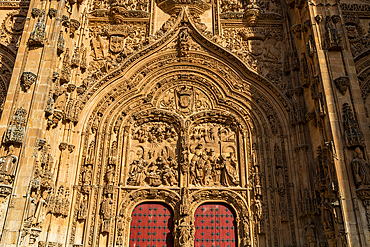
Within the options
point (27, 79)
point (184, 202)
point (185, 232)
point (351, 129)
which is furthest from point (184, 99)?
point (351, 129)

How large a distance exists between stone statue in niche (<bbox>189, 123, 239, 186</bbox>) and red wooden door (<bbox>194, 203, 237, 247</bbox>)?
914mm

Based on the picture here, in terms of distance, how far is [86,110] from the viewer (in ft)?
48.2

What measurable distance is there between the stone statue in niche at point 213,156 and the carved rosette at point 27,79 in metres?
6.01

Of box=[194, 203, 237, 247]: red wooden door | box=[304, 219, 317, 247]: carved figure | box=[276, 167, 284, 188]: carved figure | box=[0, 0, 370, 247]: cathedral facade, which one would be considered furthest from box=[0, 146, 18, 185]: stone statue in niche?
box=[304, 219, 317, 247]: carved figure

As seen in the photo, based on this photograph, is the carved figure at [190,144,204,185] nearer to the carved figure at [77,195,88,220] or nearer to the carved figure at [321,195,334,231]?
the carved figure at [77,195,88,220]

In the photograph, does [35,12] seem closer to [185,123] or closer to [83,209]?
[185,123]

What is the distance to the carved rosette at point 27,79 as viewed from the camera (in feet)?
40.0

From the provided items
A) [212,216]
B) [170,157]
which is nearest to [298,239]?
[212,216]

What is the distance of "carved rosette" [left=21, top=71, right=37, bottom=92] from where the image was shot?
1218 centimetres

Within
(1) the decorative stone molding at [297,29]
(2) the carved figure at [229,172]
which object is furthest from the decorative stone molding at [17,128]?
(1) the decorative stone molding at [297,29]

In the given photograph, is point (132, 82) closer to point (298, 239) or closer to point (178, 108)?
point (178, 108)

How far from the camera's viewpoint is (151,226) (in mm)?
13570

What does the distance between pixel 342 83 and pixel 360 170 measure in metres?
2.95

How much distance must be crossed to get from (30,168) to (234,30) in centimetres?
981
